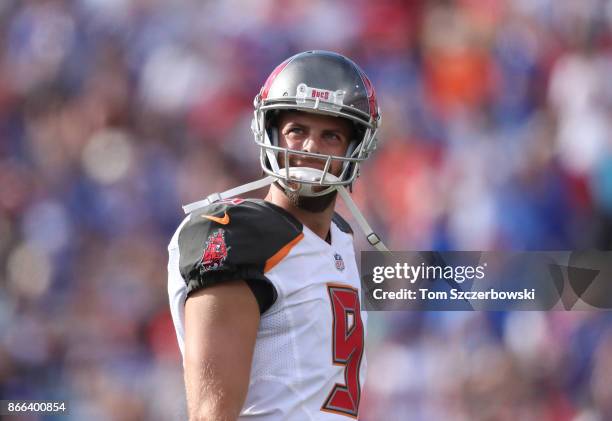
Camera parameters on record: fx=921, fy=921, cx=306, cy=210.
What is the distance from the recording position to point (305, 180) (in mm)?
1731

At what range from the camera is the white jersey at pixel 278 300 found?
1593mm

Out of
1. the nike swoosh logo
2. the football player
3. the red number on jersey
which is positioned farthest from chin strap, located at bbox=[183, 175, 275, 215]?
the red number on jersey

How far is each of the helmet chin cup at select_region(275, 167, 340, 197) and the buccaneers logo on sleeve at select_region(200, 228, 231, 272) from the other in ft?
0.65

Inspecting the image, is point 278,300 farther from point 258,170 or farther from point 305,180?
point 258,170

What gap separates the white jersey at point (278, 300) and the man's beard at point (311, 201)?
0.17 feet

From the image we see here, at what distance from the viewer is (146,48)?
3.56m

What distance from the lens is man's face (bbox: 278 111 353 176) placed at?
1773 millimetres

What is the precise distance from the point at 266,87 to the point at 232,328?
1.87 feet

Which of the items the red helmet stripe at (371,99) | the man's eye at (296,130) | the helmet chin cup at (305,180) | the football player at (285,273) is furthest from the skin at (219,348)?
the red helmet stripe at (371,99)

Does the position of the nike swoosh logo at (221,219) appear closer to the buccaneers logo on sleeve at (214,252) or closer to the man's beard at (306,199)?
the buccaneers logo on sleeve at (214,252)

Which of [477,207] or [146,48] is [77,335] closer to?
[146,48]

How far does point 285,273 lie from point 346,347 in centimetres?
21

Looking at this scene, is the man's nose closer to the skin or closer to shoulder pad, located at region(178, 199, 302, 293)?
shoulder pad, located at region(178, 199, 302, 293)

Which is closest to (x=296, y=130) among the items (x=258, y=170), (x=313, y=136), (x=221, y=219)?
(x=313, y=136)
